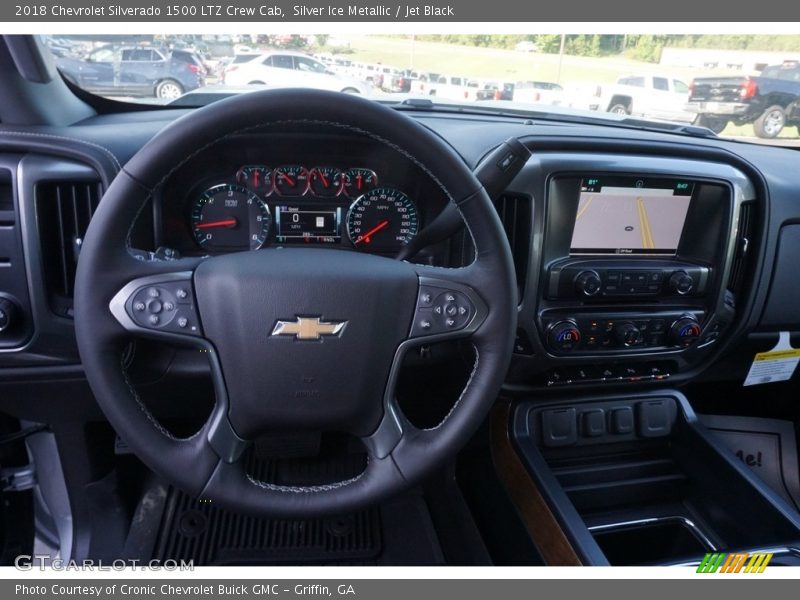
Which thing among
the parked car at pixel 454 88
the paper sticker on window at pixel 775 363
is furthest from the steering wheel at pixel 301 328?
the paper sticker on window at pixel 775 363

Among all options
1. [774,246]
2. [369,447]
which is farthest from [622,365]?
[369,447]

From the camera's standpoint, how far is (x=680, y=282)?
187cm

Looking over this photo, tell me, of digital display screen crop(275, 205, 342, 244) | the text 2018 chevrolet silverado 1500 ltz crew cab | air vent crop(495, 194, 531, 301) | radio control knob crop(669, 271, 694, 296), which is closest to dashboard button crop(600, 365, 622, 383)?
the text 2018 chevrolet silverado 1500 ltz crew cab

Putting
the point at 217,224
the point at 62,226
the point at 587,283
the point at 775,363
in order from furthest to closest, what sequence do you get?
1. the point at 775,363
2. the point at 587,283
3. the point at 217,224
4. the point at 62,226

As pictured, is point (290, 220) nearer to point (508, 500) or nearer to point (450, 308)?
point (450, 308)

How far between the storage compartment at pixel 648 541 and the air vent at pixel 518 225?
86 cm

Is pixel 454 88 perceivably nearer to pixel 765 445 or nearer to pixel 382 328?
pixel 382 328

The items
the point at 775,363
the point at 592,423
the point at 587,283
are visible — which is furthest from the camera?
the point at 775,363

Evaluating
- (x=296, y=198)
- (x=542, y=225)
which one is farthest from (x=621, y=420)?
(x=296, y=198)

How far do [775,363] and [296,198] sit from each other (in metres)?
1.72

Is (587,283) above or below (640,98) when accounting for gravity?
below

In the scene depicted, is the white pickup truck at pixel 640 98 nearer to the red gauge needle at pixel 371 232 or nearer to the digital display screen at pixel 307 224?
the red gauge needle at pixel 371 232

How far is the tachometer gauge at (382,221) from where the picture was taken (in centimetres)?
170

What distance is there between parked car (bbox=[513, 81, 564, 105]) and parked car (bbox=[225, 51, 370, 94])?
1.90 feet
